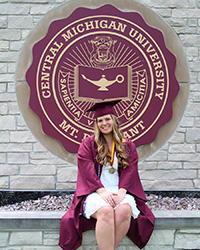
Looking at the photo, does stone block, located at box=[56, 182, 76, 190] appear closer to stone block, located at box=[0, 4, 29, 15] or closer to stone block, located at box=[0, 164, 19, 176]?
stone block, located at box=[0, 164, 19, 176]

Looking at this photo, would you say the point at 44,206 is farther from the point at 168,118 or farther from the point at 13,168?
the point at 168,118

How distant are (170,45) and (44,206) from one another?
250 cm

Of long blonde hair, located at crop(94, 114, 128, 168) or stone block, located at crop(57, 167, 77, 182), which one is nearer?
Answer: long blonde hair, located at crop(94, 114, 128, 168)

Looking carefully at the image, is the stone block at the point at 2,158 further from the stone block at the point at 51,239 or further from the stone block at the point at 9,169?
the stone block at the point at 51,239

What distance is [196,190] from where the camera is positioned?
3.96 meters

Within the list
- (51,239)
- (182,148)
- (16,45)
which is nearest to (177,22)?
(182,148)

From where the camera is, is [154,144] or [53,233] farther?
[154,144]

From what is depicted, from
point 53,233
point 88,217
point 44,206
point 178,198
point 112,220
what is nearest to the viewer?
point 112,220

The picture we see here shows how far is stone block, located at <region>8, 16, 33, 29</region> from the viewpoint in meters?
3.82

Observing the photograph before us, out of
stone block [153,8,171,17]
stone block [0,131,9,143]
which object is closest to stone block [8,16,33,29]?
stone block [0,131,9,143]

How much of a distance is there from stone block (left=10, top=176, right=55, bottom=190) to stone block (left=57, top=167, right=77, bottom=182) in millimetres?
101

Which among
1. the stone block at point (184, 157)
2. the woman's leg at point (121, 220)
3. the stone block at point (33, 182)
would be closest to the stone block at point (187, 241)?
the woman's leg at point (121, 220)

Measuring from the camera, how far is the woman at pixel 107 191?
2467mm

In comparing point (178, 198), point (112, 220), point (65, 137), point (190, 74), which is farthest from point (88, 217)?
point (190, 74)
